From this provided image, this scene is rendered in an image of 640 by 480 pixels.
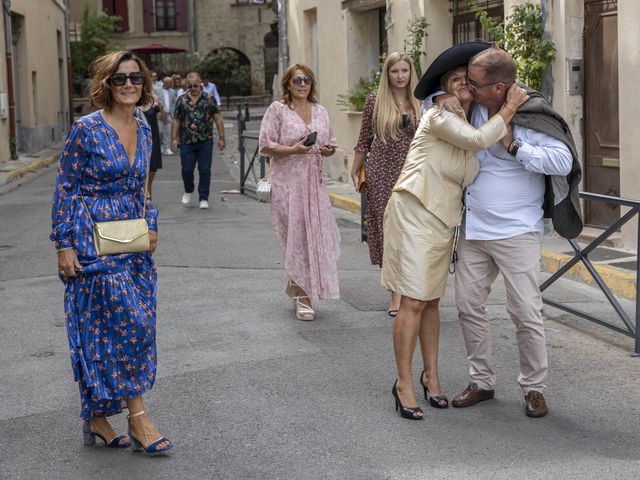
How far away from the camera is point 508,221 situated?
5.11 meters

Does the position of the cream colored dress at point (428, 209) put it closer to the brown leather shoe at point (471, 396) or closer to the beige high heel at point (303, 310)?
the brown leather shoe at point (471, 396)

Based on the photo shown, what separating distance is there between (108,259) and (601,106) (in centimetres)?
723

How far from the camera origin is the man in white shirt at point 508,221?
495cm

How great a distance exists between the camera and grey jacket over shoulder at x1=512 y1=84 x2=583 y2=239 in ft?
16.5

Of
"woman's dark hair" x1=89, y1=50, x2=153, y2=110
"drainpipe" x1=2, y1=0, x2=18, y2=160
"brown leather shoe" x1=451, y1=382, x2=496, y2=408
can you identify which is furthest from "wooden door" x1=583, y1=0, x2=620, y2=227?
"drainpipe" x1=2, y1=0, x2=18, y2=160

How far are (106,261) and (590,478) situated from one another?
7.11ft

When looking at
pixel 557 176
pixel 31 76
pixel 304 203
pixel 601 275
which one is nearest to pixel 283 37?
pixel 31 76

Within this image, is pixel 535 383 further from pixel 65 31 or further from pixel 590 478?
pixel 65 31

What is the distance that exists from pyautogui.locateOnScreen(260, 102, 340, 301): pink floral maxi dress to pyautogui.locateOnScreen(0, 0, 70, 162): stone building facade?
15.2 m

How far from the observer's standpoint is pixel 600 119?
35.4 ft

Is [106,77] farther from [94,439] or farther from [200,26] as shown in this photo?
[200,26]

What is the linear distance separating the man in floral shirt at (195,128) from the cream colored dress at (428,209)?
29.1 feet

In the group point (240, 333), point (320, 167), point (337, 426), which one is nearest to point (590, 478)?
point (337, 426)

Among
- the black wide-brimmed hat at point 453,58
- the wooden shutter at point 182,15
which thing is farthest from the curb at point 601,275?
the wooden shutter at point 182,15
